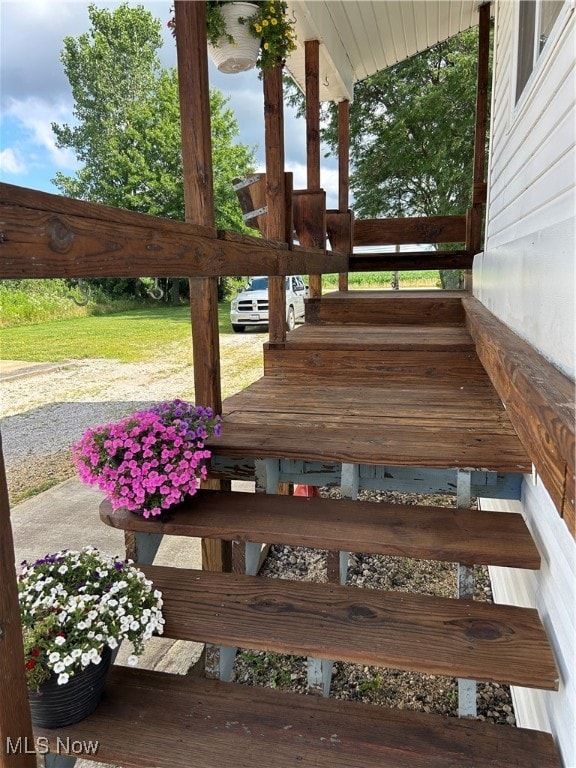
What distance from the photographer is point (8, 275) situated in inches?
36.2

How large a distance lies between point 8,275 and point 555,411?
0.93 metres

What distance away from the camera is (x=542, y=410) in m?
0.83

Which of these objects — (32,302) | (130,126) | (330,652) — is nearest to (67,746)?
(330,652)

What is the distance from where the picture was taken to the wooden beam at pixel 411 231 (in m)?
5.01

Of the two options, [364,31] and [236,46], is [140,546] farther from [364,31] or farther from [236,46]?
[364,31]

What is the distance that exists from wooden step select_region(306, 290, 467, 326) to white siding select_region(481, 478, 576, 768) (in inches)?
84.5

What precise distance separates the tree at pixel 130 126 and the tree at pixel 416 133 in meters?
5.87

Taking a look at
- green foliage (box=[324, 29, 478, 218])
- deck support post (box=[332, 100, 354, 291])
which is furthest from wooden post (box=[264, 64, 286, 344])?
green foliage (box=[324, 29, 478, 218])

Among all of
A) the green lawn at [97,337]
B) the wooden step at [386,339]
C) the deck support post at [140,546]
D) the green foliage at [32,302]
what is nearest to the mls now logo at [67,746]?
the deck support post at [140,546]

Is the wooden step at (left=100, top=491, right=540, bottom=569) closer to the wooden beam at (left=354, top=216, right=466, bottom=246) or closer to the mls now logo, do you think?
the mls now logo

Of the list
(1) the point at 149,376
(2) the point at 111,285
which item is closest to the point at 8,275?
(1) the point at 149,376

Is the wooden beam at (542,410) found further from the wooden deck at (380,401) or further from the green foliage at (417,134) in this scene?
the green foliage at (417,134)

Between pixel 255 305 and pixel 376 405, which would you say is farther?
pixel 255 305

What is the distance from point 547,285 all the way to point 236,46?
189 centimetres
